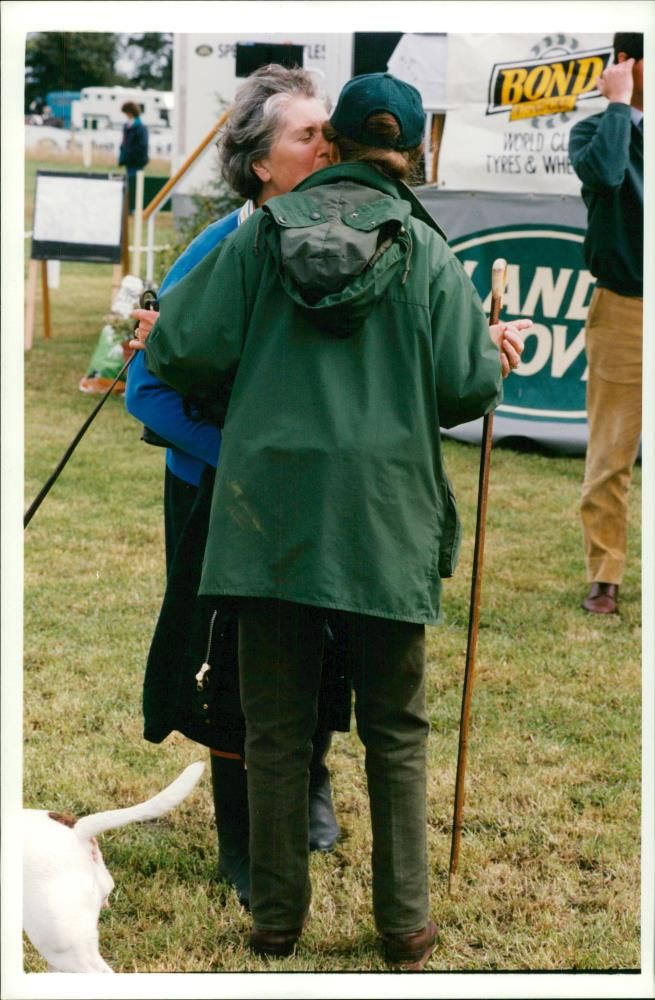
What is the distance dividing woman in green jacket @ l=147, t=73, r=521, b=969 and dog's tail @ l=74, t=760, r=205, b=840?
9.2 inches

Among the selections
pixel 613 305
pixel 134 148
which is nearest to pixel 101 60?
pixel 134 148

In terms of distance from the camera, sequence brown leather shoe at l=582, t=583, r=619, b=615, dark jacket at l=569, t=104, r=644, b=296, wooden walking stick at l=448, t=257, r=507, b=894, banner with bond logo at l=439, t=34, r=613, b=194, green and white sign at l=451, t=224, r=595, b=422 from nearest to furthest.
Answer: wooden walking stick at l=448, t=257, r=507, b=894
dark jacket at l=569, t=104, r=644, b=296
brown leather shoe at l=582, t=583, r=619, b=615
banner with bond logo at l=439, t=34, r=613, b=194
green and white sign at l=451, t=224, r=595, b=422

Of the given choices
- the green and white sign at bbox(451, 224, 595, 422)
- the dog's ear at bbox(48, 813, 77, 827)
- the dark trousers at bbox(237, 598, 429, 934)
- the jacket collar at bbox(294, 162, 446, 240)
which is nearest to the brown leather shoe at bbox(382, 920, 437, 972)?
the dark trousers at bbox(237, 598, 429, 934)

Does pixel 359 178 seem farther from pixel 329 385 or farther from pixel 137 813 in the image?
pixel 137 813

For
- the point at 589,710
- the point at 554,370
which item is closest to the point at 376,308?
the point at 589,710

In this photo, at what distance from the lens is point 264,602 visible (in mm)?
2525

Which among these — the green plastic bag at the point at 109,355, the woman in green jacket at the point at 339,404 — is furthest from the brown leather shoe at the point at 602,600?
the green plastic bag at the point at 109,355

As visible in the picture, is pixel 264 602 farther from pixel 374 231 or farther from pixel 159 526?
pixel 159 526

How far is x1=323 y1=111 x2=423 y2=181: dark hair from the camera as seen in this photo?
241 centimetres

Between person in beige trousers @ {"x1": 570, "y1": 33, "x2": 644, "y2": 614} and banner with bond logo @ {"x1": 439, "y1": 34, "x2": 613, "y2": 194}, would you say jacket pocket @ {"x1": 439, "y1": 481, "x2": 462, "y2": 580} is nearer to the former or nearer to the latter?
person in beige trousers @ {"x1": 570, "y1": 33, "x2": 644, "y2": 614}

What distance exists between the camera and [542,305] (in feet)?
25.6

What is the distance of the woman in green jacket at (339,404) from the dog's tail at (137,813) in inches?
9.2

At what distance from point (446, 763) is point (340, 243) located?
201 cm

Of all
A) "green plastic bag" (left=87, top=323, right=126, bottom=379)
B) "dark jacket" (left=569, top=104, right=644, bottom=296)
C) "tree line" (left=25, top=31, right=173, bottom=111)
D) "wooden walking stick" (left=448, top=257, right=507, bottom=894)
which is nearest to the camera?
"wooden walking stick" (left=448, top=257, right=507, bottom=894)
